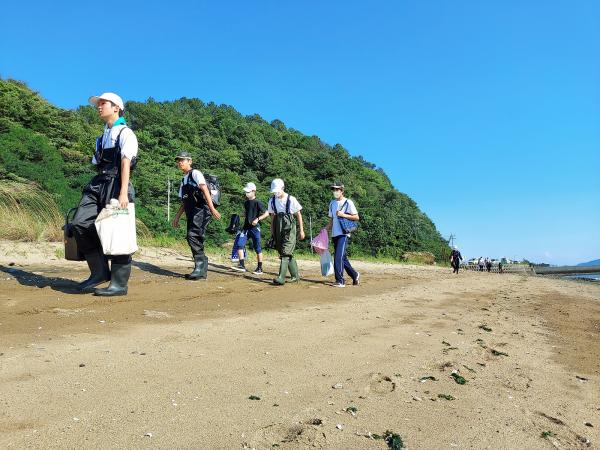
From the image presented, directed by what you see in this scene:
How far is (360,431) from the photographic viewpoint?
6.26 feet

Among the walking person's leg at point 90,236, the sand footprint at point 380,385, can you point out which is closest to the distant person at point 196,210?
the walking person's leg at point 90,236

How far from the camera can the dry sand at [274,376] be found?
1.83 metres

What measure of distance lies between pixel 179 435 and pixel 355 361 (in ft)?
4.89

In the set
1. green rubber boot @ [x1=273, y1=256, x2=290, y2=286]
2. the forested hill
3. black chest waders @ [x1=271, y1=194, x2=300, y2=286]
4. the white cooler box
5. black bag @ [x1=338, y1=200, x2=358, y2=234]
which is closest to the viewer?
the white cooler box

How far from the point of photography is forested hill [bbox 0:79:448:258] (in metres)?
23.2

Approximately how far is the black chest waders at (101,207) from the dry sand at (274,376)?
279 millimetres

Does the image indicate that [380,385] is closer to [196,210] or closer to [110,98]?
[110,98]

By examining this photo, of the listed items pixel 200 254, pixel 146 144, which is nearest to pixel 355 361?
pixel 200 254

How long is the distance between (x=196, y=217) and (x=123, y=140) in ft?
7.85

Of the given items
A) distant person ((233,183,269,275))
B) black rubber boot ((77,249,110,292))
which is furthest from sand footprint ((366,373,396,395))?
distant person ((233,183,269,275))

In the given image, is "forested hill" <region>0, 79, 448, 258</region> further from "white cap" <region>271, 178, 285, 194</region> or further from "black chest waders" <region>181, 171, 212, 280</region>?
"white cap" <region>271, 178, 285, 194</region>

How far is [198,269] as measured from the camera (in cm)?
693

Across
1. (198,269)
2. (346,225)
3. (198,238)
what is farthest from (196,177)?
(346,225)

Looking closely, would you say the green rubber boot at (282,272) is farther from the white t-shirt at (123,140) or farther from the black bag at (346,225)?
the white t-shirt at (123,140)
